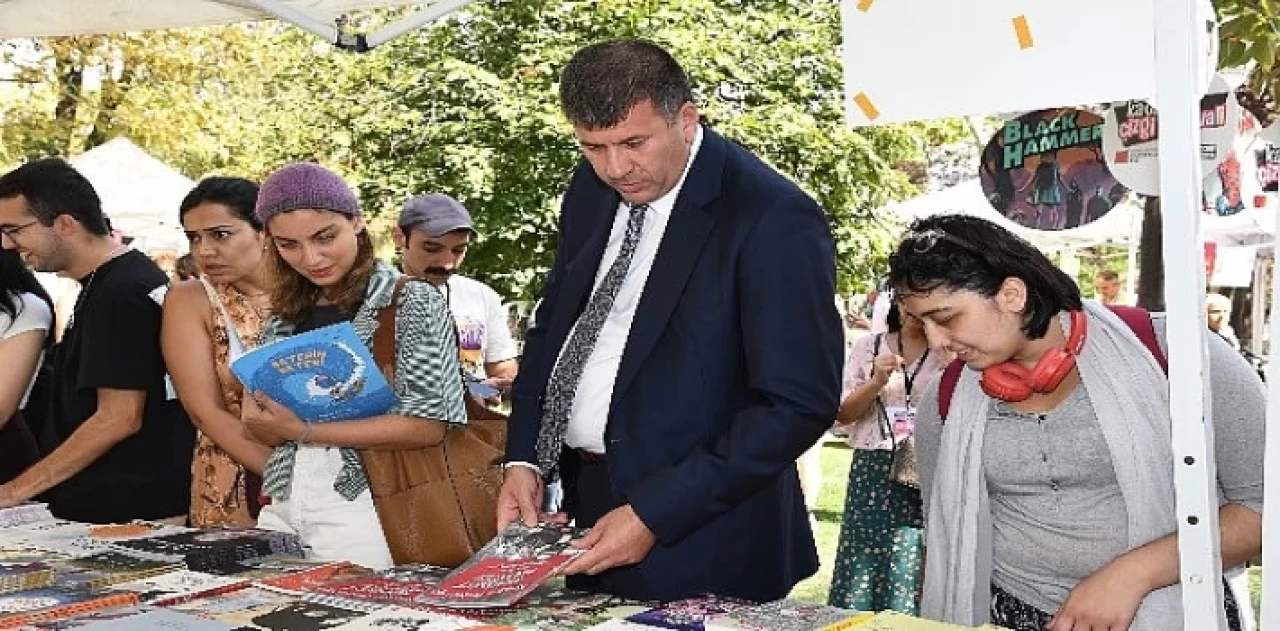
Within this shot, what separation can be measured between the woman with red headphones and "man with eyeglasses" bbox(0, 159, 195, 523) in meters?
1.68

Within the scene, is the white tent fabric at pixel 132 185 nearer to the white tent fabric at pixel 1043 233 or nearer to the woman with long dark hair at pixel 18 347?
the white tent fabric at pixel 1043 233

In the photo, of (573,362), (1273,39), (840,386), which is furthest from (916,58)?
(1273,39)

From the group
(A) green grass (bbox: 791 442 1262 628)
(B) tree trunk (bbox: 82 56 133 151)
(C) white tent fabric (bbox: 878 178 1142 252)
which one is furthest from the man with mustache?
(B) tree trunk (bbox: 82 56 133 151)

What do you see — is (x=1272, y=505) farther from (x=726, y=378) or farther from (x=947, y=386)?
(x=726, y=378)

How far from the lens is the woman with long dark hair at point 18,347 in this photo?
2.97 m

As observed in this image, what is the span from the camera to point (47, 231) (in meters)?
3.00

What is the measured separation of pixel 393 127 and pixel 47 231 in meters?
7.69

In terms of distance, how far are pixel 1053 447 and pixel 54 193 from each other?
7.29 ft

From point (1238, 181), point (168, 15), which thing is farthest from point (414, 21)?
point (1238, 181)

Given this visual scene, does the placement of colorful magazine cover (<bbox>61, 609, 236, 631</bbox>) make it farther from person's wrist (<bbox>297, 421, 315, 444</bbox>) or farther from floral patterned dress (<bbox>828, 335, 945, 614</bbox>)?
floral patterned dress (<bbox>828, 335, 945, 614</bbox>)

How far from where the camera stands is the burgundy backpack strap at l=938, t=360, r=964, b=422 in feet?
7.07

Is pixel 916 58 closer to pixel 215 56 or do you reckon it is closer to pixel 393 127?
pixel 393 127

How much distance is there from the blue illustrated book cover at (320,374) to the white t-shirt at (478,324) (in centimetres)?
269

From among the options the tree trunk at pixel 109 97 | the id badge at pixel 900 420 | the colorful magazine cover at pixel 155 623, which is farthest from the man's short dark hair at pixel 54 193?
the tree trunk at pixel 109 97
